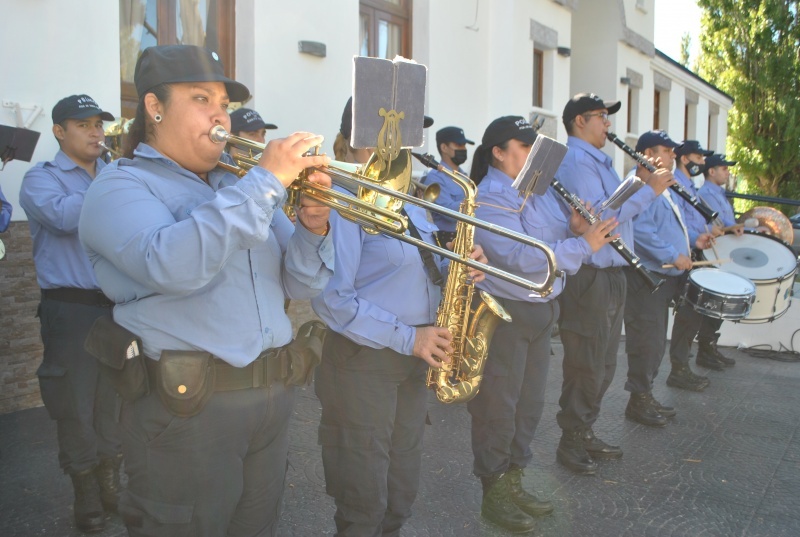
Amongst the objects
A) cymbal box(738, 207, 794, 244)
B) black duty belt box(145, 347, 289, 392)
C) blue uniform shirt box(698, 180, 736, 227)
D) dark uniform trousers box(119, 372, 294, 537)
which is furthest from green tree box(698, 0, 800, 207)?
dark uniform trousers box(119, 372, 294, 537)

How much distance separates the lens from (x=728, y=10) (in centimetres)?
2212

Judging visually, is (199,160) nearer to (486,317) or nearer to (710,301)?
(486,317)

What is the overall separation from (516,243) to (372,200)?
1549 millimetres

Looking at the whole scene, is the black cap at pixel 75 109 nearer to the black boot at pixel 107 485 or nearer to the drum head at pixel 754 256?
the black boot at pixel 107 485

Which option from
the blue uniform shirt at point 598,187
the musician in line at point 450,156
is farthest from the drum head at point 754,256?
the blue uniform shirt at point 598,187

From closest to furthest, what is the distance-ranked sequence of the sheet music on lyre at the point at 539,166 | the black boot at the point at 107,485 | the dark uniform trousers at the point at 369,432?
1. the dark uniform trousers at the point at 369,432
2. the sheet music on lyre at the point at 539,166
3. the black boot at the point at 107,485

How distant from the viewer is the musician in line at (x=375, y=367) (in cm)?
298

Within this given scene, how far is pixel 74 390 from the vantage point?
3.84 metres

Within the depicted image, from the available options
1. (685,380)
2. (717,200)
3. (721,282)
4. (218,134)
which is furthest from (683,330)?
(218,134)

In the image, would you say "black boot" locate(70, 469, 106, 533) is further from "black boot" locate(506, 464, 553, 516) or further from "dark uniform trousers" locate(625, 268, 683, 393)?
"dark uniform trousers" locate(625, 268, 683, 393)

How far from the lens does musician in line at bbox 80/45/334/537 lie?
2.06 meters

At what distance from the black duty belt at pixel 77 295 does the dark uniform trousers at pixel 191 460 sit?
173 centimetres

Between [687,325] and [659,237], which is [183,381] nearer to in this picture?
[659,237]

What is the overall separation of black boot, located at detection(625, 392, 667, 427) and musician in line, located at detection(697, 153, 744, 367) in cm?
221
